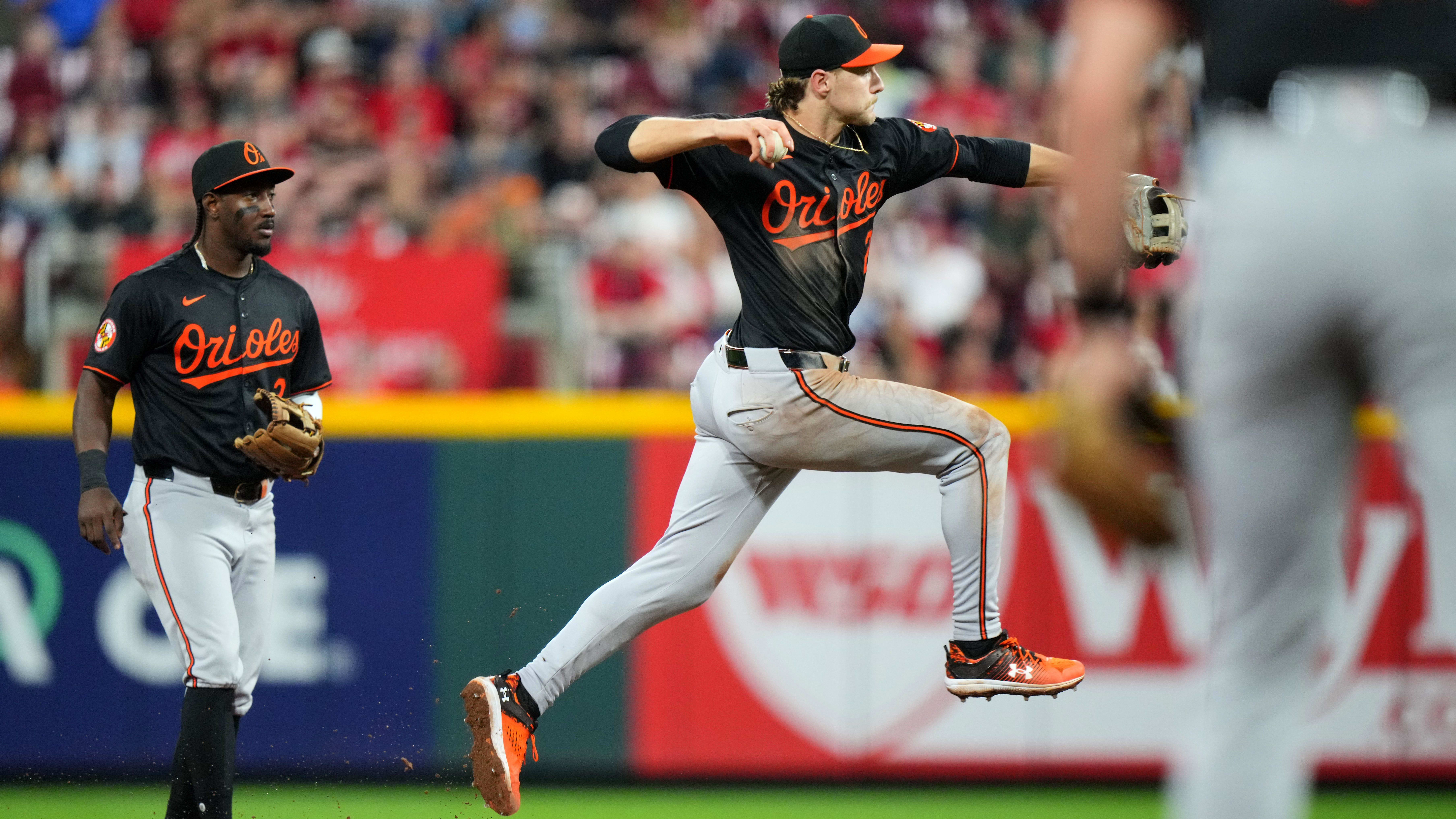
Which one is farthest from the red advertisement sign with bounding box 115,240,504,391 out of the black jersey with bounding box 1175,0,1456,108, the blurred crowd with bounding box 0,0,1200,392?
the black jersey with bounding box 1175,0,1456,108

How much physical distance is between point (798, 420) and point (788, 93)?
3.19ft

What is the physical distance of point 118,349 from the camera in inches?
181

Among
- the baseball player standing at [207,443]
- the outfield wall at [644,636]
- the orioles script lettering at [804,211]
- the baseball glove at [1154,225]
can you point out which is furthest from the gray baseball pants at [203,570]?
the baseball glove at [1154,225]

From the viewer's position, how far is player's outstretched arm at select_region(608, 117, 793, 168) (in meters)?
3.85

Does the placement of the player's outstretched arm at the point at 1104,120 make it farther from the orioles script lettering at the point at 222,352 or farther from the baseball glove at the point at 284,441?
the orioles script lettering at the point at 222,352

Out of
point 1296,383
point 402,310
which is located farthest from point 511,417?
point 1296,383

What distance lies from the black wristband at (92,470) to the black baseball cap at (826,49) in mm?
2340

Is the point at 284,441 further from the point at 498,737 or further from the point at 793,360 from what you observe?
the point at 793,360

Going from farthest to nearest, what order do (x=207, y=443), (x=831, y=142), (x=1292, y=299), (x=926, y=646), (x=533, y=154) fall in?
(x=533, y=154) < (x=926, y=646) < (x=207, y=443) < (x=831, y=142) < (x=1292, y=299)

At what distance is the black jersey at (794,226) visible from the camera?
171 inches

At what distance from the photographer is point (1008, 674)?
4324 mm

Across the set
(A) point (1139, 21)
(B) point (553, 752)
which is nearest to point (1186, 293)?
(B) point (553, 752)

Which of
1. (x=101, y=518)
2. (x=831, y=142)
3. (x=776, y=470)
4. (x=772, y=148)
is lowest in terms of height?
(x=101, y=518)

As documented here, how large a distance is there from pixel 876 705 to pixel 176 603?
337cm
